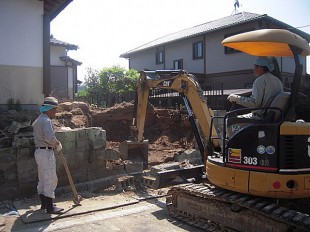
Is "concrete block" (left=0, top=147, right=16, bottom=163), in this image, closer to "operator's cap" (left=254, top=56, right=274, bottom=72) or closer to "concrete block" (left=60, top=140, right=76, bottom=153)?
"concrete block" (left=60, top=140, right=76, bottom=153)

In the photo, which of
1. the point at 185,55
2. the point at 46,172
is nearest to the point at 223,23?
the point at 185,55

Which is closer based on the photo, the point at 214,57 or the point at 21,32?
the point at 21,32

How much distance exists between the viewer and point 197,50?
Result: 23703 mm

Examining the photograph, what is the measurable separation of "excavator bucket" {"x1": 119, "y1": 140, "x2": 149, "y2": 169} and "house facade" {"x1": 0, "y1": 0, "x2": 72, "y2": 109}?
2.69 m

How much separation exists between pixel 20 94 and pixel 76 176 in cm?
329

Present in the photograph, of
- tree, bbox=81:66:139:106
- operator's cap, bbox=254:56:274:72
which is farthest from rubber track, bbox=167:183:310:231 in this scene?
tree, bbox=81:66:139:106

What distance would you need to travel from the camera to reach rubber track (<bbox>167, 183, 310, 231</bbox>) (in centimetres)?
419

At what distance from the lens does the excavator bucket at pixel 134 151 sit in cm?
915

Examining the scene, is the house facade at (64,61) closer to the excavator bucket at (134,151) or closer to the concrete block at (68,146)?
the excavator bucket at (134,151)

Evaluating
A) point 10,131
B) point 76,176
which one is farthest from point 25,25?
point 76,176

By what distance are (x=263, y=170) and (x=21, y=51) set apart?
7.26 m

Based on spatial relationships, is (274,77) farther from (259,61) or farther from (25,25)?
(25,25)

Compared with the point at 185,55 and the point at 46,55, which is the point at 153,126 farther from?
the point at 185,55

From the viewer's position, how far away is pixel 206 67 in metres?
22.8
